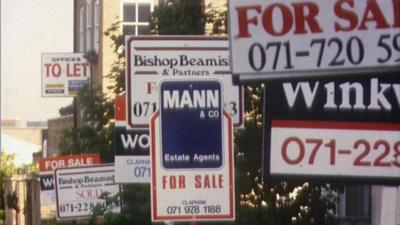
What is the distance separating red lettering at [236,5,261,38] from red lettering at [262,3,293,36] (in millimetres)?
47

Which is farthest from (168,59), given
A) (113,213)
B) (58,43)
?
(58,43)

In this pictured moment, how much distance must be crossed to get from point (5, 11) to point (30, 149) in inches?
1291

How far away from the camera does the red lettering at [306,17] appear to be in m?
5.85

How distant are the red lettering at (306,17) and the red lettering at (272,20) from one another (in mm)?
41

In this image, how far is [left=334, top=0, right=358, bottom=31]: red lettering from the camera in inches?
230

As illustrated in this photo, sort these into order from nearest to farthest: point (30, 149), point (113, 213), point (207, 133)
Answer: point (207, 133) → point (113, 213) → point (30, 149)

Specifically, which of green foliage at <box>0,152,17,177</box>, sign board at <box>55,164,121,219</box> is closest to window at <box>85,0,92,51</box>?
green foliage at <box>0,152,17,177</box>

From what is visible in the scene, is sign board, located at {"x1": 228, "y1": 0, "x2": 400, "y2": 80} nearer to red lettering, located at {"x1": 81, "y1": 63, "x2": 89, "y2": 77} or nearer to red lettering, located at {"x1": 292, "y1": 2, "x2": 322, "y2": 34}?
red lettering, located at {"x1": 292, "y1": 2, "x2": 322, "y2": 34}

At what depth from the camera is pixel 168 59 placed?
9.09 m

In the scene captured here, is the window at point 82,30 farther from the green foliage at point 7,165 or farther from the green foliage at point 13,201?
the green foliage at point 13,201

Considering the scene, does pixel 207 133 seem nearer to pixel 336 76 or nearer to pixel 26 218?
pixel 336 76

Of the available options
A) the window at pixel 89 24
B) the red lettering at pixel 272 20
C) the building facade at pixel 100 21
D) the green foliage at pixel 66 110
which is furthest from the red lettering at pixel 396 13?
the green foliage at pixel 66 110

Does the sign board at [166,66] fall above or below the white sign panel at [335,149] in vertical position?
above

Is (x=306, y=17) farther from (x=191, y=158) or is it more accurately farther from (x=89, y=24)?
(x=89, y=24)
